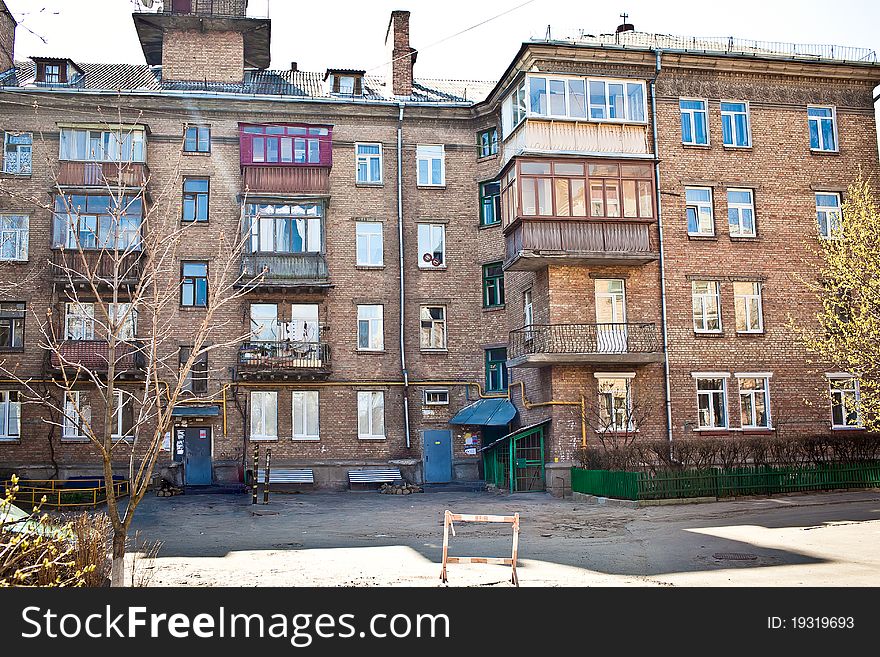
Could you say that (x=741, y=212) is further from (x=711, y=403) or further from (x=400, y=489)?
(x=400, y=489)

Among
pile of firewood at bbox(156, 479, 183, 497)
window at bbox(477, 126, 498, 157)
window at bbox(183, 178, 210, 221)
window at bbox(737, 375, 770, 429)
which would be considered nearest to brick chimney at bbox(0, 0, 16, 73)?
window at bbox(183, 178, 210, 221)

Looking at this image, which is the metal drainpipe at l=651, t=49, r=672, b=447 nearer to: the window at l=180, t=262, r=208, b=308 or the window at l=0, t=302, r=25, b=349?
the window at l=180, t=262, r=208, b=308

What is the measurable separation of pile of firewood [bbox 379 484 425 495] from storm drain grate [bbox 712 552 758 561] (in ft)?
50.4

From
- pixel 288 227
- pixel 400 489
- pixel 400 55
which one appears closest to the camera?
pixel 400 489

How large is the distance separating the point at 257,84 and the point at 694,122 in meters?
17.0

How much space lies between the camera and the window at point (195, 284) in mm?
31625

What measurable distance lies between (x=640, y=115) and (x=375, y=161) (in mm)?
10470

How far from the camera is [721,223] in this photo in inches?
1110

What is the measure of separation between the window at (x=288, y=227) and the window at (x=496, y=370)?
7.46 meters

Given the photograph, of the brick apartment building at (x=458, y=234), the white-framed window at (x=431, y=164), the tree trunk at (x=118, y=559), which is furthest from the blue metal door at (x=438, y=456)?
the tree trunk at (x=118, y=559)

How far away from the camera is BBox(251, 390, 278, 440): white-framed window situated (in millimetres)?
31188

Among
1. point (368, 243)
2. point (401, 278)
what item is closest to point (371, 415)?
point (401, 278)

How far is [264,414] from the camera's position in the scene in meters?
31.3

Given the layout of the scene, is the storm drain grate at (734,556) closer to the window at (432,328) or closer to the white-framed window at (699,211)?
the white-framed window at (699,211)
